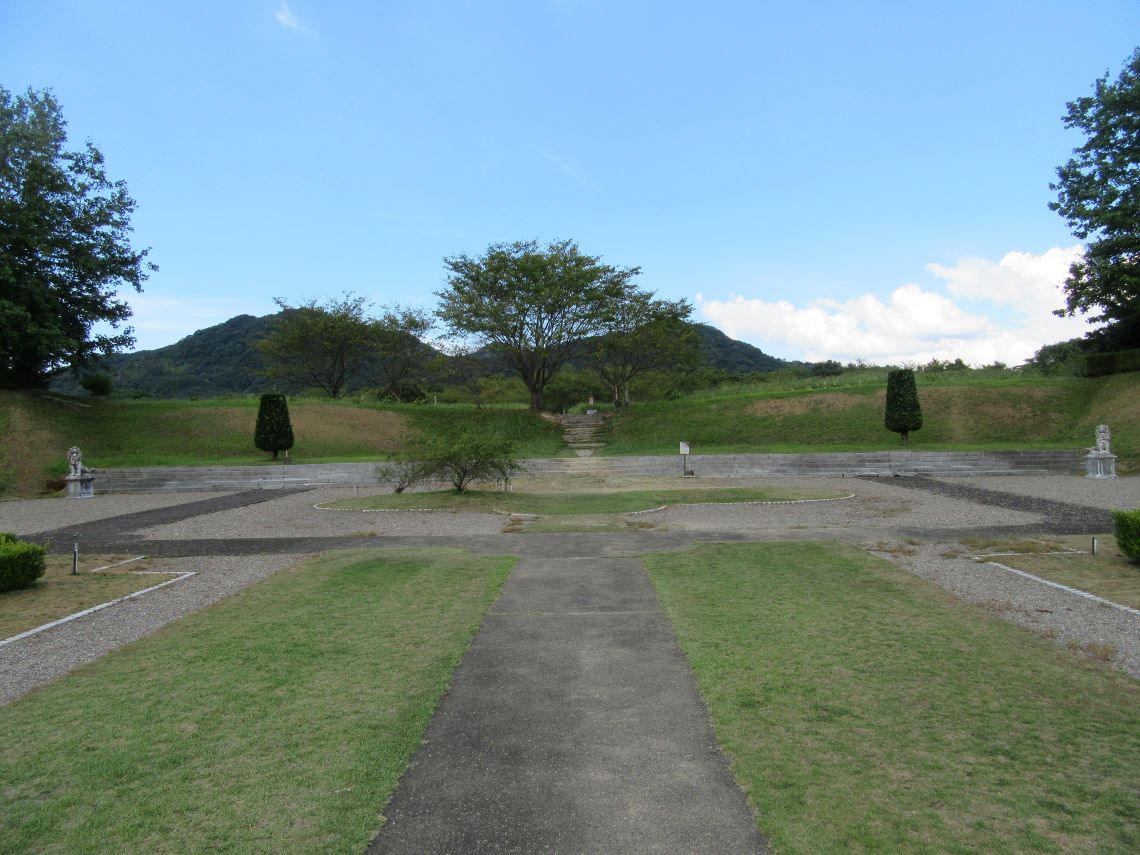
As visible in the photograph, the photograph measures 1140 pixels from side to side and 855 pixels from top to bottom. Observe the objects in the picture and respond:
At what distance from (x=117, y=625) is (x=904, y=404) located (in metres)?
24.8

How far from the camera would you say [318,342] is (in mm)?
42250

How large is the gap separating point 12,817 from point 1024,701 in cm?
554

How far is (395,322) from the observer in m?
42.8

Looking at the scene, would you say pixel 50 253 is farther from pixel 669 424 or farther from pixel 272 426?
pixel 669 424

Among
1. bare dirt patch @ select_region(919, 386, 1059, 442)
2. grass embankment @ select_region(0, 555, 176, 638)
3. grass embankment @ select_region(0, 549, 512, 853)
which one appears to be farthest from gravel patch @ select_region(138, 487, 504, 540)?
bare dirt patch @ select_region(919, 386, 1059, 442)

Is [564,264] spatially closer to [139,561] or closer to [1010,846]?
[139,561]

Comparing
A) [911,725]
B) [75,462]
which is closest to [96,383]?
[75,462]

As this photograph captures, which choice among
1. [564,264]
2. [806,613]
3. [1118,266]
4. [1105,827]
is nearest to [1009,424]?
[1118,266]

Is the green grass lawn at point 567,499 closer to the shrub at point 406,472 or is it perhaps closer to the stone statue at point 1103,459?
the shrub at point 406,472

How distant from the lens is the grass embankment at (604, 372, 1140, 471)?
24.3 m

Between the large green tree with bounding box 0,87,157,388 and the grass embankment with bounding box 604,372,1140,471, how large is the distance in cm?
2207

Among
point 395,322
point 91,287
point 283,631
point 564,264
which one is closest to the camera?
point 283,631

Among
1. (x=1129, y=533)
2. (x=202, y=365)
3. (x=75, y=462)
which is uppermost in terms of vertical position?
(x=202, y=365)

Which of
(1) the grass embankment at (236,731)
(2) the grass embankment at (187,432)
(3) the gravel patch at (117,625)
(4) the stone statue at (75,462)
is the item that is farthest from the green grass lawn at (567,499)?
(4) the stone statue at (75,462)
